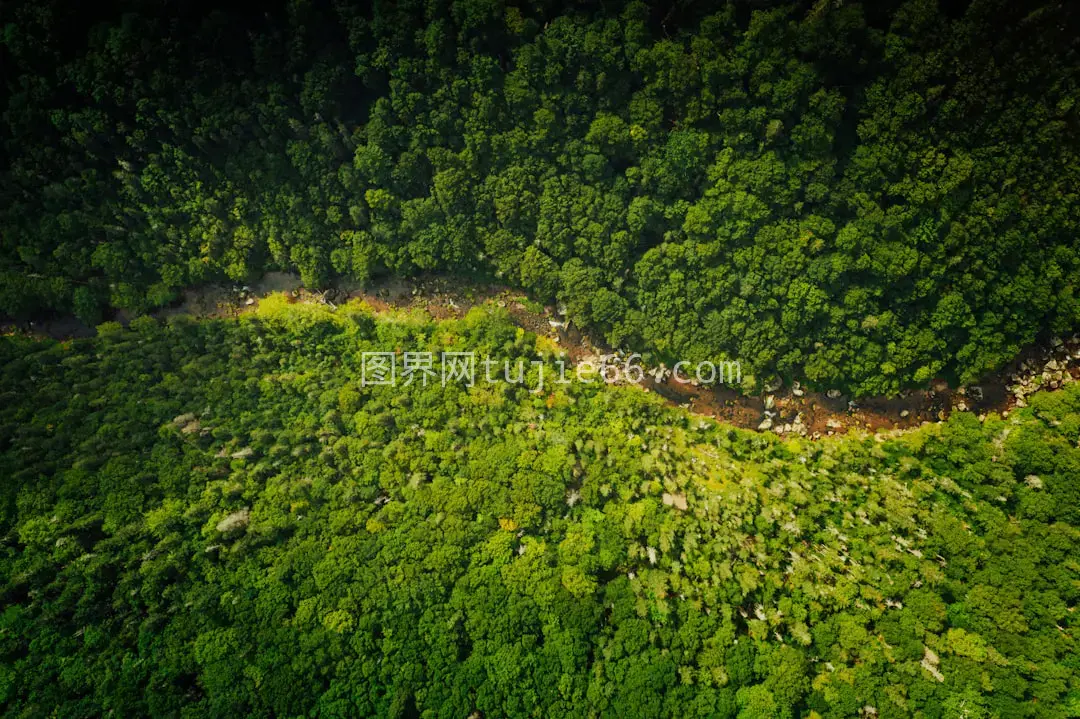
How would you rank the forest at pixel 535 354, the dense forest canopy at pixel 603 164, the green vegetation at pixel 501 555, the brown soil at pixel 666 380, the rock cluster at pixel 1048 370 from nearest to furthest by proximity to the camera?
the green vegetation at pixel 501 555, the forest at pixel 535 354, the dense forest canopy at pixel 603 164, the rock cluster at pixel 1048 370, the brown soil at pixel 666 380

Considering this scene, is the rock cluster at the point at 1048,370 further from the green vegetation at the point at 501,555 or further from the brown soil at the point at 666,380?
the green vegetation at the point at 501,555

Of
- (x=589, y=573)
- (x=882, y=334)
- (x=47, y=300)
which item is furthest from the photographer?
(x=47, y=300)

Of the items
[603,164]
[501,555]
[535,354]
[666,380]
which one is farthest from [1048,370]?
[501,555]

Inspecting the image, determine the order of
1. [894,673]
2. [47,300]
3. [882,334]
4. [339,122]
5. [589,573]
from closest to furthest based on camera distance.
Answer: [894,673], [589,573], [882,334], [339,122], [47,300]

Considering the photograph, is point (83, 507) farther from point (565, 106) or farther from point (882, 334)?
point (882, 334)

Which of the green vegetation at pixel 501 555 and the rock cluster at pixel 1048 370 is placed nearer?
the green vegetation at pixel 501 555

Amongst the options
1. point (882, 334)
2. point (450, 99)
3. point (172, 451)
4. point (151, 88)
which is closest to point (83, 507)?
point (172, 451)

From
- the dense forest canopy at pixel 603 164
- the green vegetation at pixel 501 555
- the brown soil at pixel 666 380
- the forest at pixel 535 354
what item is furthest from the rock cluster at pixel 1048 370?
the green vegetation at pixel 501 555

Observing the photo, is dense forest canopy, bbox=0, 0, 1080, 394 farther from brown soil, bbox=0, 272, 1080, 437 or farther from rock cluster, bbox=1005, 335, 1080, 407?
rock cluster, bbox=1005, 335, 1080, 407

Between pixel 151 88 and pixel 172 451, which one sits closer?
pixel 172 451
